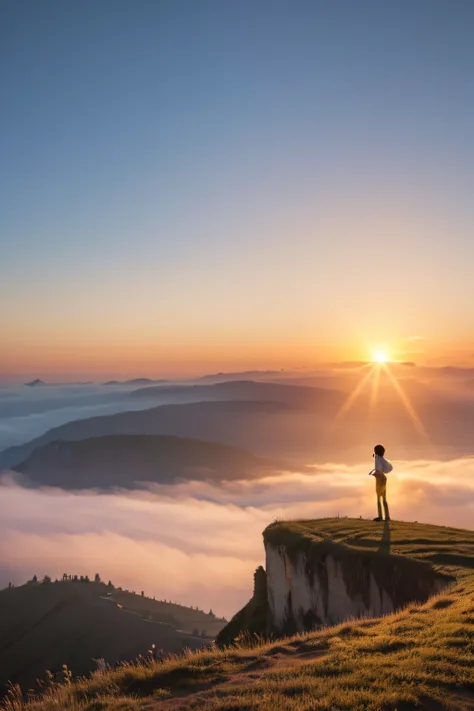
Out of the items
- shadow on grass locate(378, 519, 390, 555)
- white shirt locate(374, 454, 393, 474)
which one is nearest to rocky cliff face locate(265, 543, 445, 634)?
shadow on grass locate(378, 519, 390, 555)

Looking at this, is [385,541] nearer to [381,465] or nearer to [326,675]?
[381,465]

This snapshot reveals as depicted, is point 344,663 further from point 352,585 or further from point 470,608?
point 352,585

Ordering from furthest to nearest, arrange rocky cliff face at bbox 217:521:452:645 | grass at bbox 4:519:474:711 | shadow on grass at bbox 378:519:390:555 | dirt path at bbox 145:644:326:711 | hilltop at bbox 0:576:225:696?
hilltop at bbox 0:576:225:696 < shadow on grass at bbox 378:519:390:555 < rocky cliff face at bbox 217:521:452:645 < dirt path at bbox 145:644:326:711 < grass at bbox 4:519:474:711

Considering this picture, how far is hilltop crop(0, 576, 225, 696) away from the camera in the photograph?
88312 mm

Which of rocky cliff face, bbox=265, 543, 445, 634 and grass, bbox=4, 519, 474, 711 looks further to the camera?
rocky cliff face, bbox=265, 543, 445, 634

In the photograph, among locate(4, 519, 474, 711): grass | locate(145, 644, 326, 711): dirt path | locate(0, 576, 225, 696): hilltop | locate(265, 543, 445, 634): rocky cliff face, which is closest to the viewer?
locate(4, 519, 474, 711): grass

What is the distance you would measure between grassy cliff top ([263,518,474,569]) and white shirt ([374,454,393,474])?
304cm

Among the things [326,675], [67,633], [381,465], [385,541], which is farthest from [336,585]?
[67,633]

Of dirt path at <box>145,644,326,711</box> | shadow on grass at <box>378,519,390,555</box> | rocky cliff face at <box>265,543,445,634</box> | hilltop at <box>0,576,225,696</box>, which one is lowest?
hilltop at <box>0,576,225,696</box>

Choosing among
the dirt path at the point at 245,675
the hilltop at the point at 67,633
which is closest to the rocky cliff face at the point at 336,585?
the dirt path at the point at 245,675

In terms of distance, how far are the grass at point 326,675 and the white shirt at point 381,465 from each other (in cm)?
813

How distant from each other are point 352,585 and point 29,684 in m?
82.3

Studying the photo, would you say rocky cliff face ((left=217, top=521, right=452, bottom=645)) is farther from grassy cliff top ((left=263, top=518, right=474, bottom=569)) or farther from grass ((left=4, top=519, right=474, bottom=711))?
grass ((left=4, top=519, right=474, bottom=711))

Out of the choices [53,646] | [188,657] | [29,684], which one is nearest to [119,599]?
[53,646]
